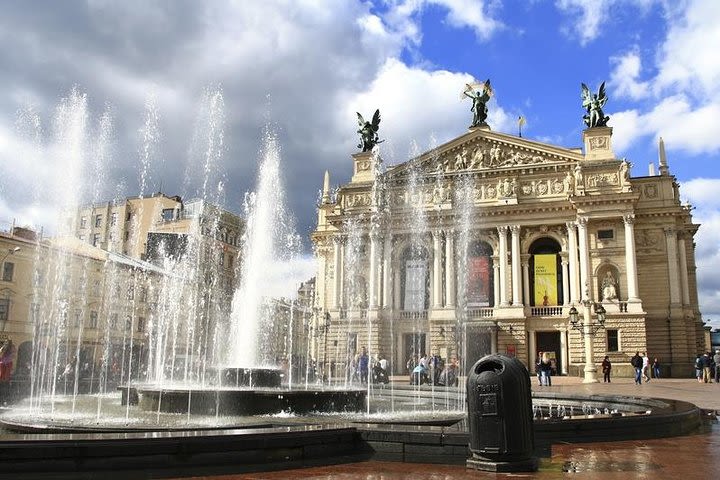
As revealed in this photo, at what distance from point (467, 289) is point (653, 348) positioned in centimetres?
1312

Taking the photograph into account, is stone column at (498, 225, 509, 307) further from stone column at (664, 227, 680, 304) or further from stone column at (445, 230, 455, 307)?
stone column at (664, 227, 680, 304)

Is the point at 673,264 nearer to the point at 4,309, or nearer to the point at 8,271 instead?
the point at 8,271

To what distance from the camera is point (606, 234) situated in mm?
44531

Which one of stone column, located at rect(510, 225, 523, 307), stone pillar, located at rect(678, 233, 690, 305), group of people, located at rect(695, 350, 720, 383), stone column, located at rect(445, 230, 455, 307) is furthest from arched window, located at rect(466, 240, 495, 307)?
group of people, located at rect(695, 350, 720, 383)

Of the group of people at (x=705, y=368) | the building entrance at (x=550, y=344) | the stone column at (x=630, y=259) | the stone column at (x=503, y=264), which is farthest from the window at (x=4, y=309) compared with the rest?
the group of people at (x=705, y=368)

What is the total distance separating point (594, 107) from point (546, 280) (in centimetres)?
1383

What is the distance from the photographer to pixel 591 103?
4822cm

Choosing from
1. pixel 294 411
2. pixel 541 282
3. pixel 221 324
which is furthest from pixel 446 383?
pixel 221 324

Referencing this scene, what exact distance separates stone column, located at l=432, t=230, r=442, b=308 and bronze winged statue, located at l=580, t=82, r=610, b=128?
14208 mm

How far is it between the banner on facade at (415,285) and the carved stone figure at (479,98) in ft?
40.6

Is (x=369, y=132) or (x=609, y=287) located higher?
(x=369, y=132)

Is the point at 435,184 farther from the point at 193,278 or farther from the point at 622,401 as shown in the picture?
the point at 622,401

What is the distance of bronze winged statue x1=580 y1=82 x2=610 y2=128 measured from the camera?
4734cm

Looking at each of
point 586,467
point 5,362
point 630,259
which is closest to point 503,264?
point 630,259
